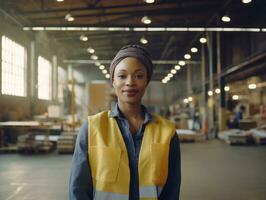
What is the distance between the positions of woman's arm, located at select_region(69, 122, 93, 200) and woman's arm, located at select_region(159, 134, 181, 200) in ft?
0.93

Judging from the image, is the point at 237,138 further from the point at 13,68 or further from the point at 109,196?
the point at 109,196

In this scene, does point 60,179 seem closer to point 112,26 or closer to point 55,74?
point 112,26

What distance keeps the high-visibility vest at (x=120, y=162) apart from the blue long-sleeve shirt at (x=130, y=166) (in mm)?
23

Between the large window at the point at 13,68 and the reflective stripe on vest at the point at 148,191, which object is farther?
the large window at the point at 13,68

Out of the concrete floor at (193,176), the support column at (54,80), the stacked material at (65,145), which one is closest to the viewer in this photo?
the concrete floor at (193,176)

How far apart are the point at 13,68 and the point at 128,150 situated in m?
14.6

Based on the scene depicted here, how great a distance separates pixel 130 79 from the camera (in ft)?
4.19

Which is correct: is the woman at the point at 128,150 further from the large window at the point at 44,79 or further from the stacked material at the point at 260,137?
the large window at the point at 44,79

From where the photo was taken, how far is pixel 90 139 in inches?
49.0

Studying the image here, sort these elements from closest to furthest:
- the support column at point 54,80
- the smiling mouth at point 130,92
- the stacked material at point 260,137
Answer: the smiling mouth at point 130,92, the stacked material at point 260,137, the support column at point 54,80

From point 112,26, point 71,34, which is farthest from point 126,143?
point 71,34

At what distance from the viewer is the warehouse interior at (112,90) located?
23.1ft

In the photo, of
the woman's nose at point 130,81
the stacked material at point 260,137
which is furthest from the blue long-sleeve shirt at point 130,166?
the stacked material at point 260,137

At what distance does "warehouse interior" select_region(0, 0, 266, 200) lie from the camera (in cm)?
705
